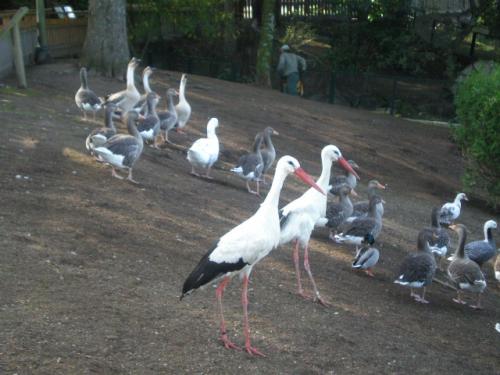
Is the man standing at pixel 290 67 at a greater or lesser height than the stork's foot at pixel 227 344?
lesser

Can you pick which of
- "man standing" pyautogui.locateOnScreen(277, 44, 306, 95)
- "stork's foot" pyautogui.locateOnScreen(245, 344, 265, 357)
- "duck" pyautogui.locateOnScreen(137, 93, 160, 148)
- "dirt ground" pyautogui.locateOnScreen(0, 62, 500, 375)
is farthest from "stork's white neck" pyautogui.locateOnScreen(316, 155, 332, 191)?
"man standing" pyautogui.locateOnScreen(277, 44, 306, 95)

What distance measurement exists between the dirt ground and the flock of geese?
0.32 m

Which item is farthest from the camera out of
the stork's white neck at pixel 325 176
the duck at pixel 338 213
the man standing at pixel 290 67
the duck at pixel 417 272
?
the man standing at pixel 290 67

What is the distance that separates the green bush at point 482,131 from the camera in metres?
17.1

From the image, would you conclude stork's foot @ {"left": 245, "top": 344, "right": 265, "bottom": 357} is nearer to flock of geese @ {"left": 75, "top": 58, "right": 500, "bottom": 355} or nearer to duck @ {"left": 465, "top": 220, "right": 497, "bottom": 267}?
flock of geese @ {"left": 75, "top": 58, "right": 500, "bottom": 355}

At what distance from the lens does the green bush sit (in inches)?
672

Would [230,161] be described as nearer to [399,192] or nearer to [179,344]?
[399,192]

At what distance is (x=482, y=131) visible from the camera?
17.4 metres

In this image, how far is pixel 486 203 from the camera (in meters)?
19.2

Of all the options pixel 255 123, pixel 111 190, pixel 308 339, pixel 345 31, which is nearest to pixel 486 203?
pixel 255 123

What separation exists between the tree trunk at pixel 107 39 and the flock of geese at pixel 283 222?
5.55m

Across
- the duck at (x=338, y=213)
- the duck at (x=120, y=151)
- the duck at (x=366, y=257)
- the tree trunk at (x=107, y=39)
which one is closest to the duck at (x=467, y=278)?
the duck at (x=366, y=257)

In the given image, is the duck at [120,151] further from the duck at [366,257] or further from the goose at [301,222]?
the duck at [366,257]

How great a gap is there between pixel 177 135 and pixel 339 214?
648cm
